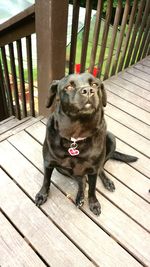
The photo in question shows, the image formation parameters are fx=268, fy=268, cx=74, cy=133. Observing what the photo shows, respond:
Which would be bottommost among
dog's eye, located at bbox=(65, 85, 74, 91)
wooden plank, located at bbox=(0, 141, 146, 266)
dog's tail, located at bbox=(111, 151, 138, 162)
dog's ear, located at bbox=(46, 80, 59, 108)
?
wooden plank, located at bbox=(0, 141, 146, 266)

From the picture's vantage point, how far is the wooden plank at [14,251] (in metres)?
1.60

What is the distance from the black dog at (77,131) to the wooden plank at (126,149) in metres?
0.53

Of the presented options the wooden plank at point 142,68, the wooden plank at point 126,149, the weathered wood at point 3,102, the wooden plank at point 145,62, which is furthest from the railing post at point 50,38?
the wooden plank at point 145,62

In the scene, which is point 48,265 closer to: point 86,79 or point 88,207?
point 88,207

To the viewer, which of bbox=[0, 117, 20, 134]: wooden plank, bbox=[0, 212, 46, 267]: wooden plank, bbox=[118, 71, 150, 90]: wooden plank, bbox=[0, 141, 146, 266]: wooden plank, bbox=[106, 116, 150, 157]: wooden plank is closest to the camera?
bbox=[0, 212, 46, 267]: wooden plank

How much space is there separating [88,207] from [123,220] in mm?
256

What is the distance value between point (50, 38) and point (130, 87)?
134 cm

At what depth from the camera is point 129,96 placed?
9.62ft

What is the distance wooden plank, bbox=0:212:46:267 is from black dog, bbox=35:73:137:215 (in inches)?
10.5

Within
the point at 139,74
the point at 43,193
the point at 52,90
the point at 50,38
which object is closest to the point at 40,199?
the point at 43,193

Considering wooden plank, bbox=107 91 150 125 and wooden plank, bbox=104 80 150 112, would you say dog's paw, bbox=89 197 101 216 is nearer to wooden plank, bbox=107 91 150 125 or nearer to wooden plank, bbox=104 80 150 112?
wooden plank, bbox=107 91 150 125

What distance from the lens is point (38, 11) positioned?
1.96 metres

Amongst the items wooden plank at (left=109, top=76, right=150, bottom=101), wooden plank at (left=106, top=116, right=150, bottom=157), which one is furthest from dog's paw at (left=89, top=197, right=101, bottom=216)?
wooden plank at (left=109, top=76, right=150, bottom=101)

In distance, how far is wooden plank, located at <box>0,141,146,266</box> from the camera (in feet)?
5.63
